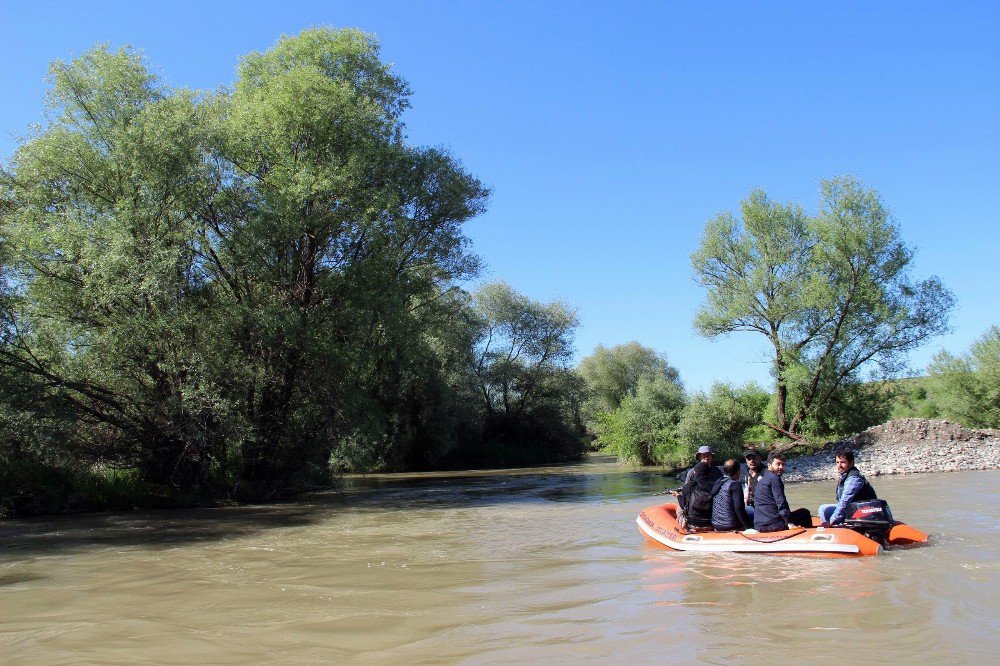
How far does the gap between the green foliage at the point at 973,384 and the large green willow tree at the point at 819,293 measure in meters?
5.67

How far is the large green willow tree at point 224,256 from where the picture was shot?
15.1m

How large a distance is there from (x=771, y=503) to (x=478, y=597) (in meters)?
4.39

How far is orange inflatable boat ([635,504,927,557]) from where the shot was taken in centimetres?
848

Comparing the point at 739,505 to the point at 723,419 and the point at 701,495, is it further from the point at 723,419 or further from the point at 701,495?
the point at 723,419

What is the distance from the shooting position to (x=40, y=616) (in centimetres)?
652

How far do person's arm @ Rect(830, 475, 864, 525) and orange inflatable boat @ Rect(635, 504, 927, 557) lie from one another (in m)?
0.58

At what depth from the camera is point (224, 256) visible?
1806 cm

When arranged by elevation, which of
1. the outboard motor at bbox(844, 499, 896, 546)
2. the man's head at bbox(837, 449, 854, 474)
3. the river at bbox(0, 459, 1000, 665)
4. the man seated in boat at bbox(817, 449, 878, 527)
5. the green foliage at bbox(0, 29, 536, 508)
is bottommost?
the river at bbox(0, 459, 1000, 665)

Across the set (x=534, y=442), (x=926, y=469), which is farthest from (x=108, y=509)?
(x=534, y=442)

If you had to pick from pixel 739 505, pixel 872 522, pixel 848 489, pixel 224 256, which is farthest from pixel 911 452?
pixel 224 256

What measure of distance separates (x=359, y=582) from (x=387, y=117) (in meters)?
16.8

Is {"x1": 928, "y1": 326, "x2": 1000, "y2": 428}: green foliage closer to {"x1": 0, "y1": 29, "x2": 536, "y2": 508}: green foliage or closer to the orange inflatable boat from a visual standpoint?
{"x1": 0, "y1": 29, "x2": 536, "y2": 508}: green foliage

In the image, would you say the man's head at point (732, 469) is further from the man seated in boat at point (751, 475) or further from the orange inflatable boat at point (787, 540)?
the orange inflatable boat at point (787, 540)

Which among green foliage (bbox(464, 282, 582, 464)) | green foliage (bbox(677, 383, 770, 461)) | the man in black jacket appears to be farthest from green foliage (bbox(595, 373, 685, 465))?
the man in black jacket
